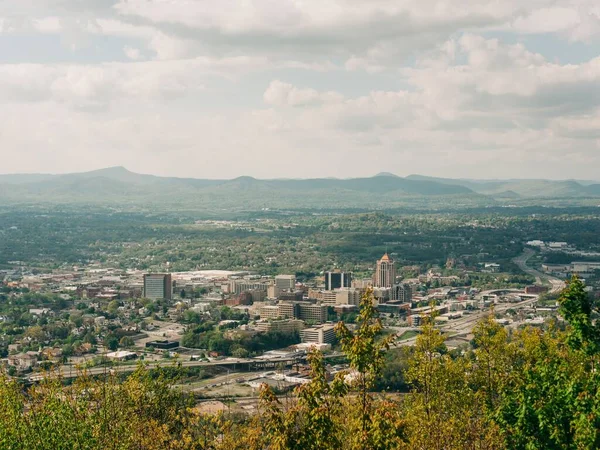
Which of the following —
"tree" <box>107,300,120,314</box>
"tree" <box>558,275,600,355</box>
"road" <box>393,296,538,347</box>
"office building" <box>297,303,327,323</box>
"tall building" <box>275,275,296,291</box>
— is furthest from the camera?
"tall building" <box>275,275,296,291</box>

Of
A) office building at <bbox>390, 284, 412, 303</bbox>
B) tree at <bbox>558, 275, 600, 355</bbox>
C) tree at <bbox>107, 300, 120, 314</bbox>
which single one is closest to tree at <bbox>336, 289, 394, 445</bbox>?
tree at <bbox>558, 275, 600, 355</bbox>

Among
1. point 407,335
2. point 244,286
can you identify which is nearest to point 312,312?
point 407,335

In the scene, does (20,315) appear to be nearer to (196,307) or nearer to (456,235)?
(196,307)

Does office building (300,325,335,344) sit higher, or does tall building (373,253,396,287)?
tall building (373,253,396,287)

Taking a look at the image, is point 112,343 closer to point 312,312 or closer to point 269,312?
point 269,312

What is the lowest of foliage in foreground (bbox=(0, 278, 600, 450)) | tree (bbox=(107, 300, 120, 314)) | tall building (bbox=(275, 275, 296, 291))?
tree (bbox=(107, 300, 120, 314))

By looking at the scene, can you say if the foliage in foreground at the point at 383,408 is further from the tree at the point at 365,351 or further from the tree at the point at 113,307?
the tree at the point at 113,307

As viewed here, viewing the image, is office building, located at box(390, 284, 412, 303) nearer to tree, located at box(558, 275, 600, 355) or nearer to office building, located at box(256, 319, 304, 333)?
office building, located at box(256, 319, 304, 333)
